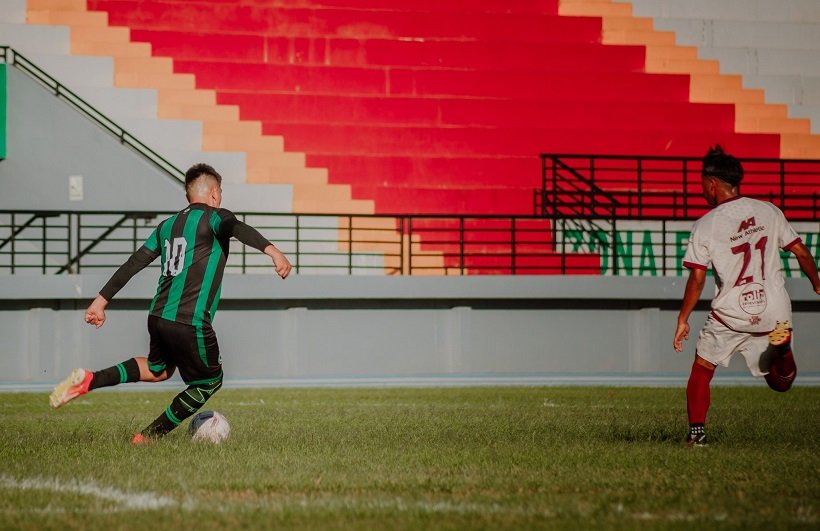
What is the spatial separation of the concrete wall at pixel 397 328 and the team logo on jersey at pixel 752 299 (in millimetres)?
8876

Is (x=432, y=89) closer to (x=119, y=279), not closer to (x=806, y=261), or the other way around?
(x=806, y=261)

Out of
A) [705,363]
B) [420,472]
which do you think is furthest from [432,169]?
[420,472]

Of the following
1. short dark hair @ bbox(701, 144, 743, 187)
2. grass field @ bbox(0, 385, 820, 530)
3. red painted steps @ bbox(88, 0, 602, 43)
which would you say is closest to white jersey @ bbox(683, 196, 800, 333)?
short dark hair @ bbox(701, 144, 743, 187)

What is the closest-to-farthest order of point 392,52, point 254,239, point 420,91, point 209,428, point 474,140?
point 254,239, point 209,428, point 474,140, point 420,91, point 392,52

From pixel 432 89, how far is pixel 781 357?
15.2m

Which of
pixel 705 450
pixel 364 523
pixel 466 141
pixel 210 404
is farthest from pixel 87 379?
pixel 466 141

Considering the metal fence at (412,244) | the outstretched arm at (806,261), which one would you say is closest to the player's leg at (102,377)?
the outstretched arm at (806,261)

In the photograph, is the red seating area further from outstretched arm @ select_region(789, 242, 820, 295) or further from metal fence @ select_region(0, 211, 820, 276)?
outstretched arm @ select_region(789, 242, 820, 295)

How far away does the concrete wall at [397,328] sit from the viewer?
15.8m

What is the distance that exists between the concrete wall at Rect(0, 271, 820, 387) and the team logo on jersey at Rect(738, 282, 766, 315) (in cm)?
888

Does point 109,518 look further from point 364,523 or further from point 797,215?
point 797,215

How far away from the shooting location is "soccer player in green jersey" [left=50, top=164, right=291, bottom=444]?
21.3 feet

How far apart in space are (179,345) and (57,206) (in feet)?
39.5

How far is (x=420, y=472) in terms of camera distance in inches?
220
